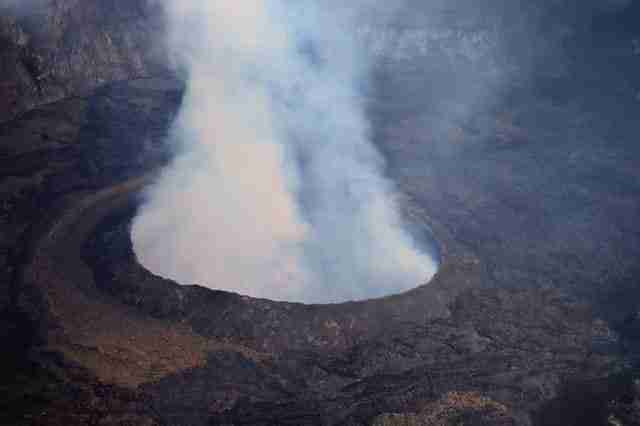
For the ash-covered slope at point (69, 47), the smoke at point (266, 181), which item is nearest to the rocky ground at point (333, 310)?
the ash-covered slope at point (69, 47)

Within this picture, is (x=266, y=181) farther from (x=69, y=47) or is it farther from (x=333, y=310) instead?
(x=69, y=47)

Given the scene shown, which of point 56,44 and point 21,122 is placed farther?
point 56,44

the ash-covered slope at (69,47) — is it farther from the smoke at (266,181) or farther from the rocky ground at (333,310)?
the smoke at (266,181)

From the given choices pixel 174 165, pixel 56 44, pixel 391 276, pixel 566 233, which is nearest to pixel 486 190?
pixel 566 233

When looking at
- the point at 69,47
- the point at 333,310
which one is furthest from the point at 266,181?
the point at 69,47

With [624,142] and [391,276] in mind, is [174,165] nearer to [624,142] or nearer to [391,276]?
[391,276]

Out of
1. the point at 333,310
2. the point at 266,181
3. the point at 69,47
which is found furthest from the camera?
the point at 69,47

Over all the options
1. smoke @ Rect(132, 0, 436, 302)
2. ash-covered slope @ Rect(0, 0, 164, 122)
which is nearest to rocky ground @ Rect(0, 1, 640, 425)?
ash-covered slope @ Rect(0, 0, 164, 122)
